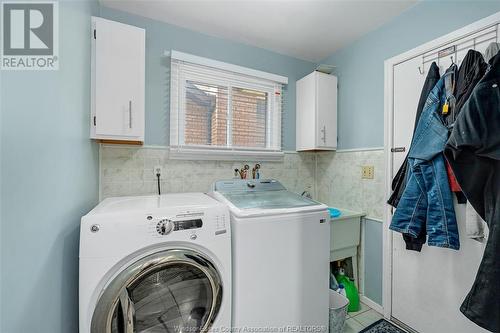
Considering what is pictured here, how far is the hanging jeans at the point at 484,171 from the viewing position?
3.26ft

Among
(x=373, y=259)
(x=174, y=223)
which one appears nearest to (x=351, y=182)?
(x=373, y=259)

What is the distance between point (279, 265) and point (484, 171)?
1.18 m

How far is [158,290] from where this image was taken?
1.10 m

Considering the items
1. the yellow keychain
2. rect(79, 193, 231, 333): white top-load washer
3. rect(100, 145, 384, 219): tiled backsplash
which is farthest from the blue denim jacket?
rect(79, 193, 231, 333): white top-load washer

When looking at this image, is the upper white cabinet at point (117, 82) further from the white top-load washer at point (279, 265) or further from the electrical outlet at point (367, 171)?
the electrical outlet at point (367, 171)

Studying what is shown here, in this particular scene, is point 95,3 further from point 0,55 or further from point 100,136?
point 0,55

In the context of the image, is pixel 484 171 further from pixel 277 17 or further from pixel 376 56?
pixel 277 17

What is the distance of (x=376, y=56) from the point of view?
1.94m

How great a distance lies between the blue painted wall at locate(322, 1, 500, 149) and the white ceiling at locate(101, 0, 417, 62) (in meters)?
0.12

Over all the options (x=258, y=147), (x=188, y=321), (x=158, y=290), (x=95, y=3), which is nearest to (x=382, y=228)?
(x=258, y=147)

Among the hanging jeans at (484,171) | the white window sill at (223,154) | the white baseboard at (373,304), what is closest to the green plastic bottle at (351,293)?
the white baseboard at (373,304)

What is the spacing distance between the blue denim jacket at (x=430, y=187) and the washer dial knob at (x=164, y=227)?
143 centimetres

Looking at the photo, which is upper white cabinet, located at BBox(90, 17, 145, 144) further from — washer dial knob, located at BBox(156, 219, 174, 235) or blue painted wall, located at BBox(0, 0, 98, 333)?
washer dial knob, located at BBox(156, 219, 174, 235)

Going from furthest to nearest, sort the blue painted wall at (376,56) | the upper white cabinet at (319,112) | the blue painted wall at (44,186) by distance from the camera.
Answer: the upper white cabinet at (319,112), the blue painted wall at (376,56), the blue painted wall at (44,186)
